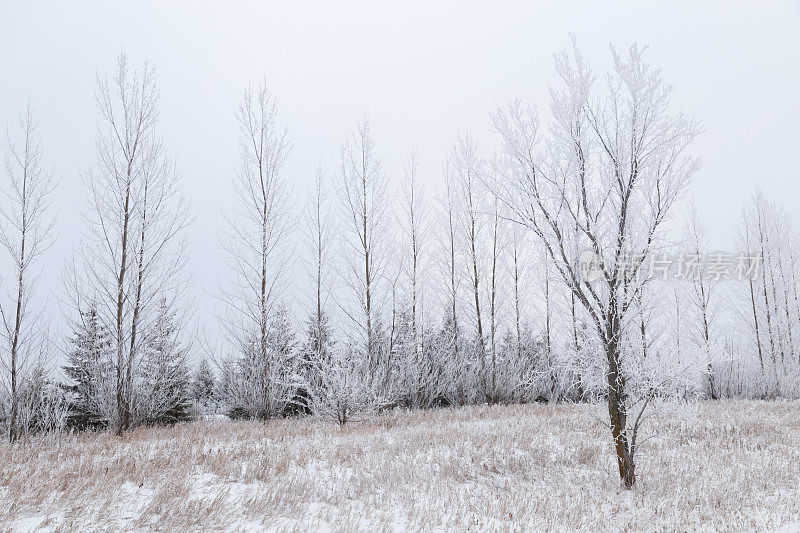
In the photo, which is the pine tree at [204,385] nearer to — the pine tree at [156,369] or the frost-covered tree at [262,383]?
the pine tree at [156,369]

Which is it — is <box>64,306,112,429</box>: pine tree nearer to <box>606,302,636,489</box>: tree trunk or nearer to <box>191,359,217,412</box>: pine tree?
<box>191,359,217,412</box>: pine tree

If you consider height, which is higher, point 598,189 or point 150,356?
point 598,189

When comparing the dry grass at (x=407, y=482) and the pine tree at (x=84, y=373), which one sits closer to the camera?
the dry grass at (x=407, y=482)

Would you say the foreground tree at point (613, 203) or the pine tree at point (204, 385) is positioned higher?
the foreground tree at point (613, 203)

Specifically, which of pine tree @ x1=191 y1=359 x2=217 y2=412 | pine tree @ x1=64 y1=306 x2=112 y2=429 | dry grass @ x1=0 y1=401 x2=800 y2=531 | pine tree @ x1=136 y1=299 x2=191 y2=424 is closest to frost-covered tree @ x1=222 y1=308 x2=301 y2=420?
pine tree @ x1=136 y1=299 x2=191 y2=424

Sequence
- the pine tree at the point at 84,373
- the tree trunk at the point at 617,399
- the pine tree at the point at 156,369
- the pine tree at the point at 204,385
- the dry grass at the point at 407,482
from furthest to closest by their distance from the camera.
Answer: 1. the pine tree at the point at 204,385
2. the pine tree at the point at 84,373
3. the pine tree at the point at 156,369
4. the tree trunk at the point at 617,399
5. the dry grass at the point at 407,482

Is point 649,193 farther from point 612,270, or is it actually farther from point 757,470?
point 757,470

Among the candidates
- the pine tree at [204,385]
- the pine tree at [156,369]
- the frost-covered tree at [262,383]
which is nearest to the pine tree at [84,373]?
the pine tree at [156,369]

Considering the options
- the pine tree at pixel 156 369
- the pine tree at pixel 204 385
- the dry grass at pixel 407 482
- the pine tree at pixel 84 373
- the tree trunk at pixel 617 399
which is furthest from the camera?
the pine tree at pixel 204 385

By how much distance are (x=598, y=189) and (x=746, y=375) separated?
18.7m

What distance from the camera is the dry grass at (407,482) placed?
5000mm

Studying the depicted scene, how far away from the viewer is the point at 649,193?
6938 millimetres

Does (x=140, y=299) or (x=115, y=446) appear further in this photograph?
(x=140, y=299)

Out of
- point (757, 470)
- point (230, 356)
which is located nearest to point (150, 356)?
point (230, 356)
